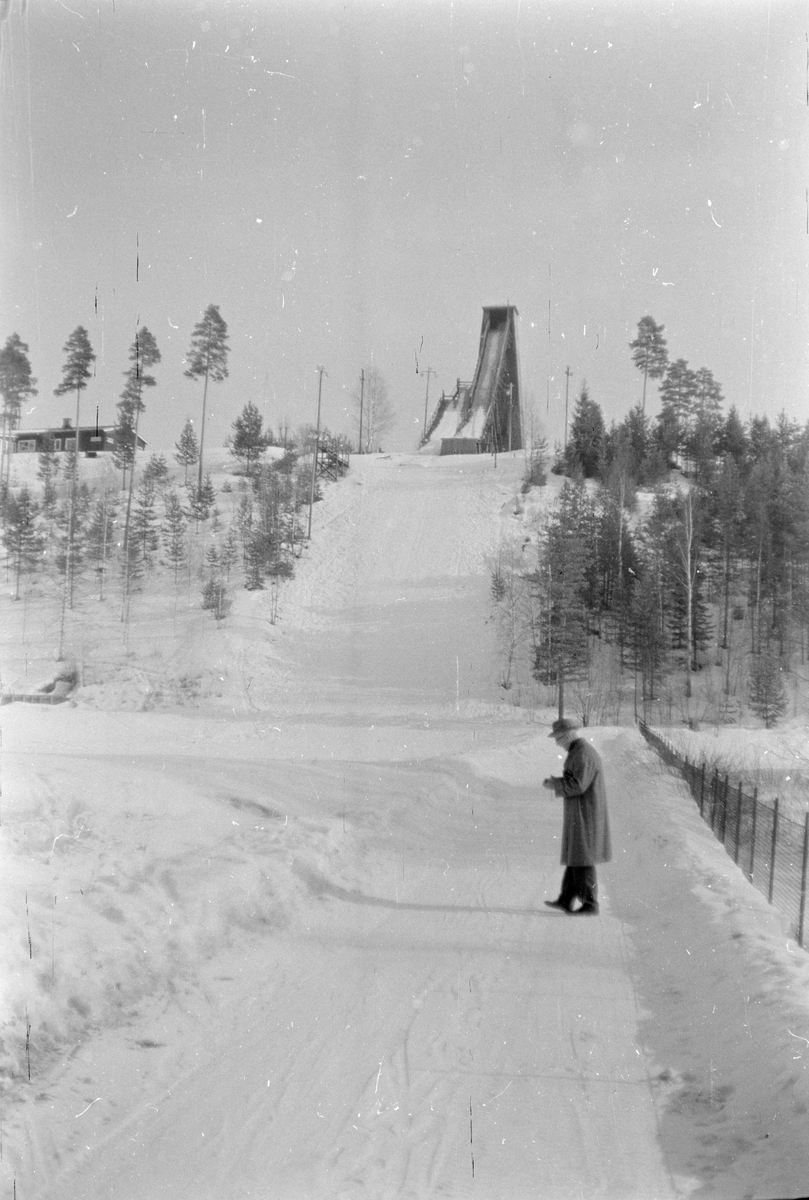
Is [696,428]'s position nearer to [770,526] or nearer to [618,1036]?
[770,526]

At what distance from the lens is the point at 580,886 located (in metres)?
4.71

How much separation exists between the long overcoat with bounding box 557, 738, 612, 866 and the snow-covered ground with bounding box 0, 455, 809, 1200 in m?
0.36

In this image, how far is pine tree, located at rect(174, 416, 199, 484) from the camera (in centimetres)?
1041

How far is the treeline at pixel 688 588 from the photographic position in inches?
430

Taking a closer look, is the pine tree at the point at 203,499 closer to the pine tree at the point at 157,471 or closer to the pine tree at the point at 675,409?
the pine tree at the point at 157,471

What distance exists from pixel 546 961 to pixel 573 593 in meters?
9.32

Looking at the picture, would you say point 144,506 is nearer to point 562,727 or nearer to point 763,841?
point 562,727

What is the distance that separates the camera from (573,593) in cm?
1283

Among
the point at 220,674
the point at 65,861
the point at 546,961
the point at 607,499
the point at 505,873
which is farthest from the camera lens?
the point at 607,499

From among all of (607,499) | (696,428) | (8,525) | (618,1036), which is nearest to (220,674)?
(8,525)

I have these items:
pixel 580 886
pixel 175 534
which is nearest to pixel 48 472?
pixel 175 534

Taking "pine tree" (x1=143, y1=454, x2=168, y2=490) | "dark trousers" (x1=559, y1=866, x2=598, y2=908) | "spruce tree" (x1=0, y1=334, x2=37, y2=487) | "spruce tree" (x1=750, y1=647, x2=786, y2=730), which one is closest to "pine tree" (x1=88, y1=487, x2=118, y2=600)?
"pine tree" (x1=143, y1=454, x2=168, y2=490)

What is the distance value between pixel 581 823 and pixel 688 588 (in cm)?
798

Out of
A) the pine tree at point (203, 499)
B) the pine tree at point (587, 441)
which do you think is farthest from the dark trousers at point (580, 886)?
the pine tree at point (587, 441)
